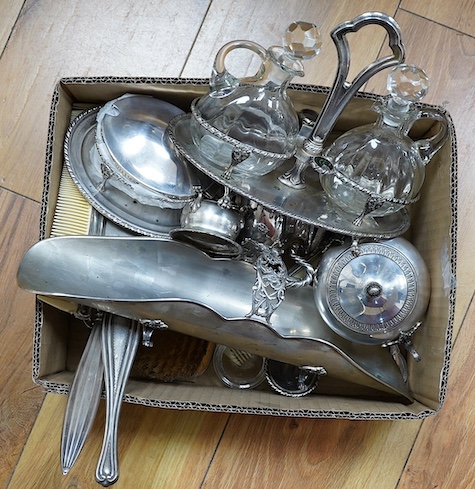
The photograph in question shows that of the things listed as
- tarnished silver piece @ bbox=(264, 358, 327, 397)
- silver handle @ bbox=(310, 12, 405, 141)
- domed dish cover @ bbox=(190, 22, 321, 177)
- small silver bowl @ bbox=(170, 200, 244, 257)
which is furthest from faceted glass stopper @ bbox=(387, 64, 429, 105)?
tarnished silver piece @ bbox=(264, 358, 327, 397)

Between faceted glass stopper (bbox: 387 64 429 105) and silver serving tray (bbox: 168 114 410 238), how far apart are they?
15 cm

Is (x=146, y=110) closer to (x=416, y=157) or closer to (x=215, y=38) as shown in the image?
(x=215, y=38)

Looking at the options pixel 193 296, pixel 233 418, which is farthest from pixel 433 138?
pixel 233 418

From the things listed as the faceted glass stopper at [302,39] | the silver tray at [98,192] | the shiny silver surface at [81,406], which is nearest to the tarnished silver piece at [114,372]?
the shiny silver surface at [81,406]

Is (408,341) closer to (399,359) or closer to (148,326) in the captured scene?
(399,359)

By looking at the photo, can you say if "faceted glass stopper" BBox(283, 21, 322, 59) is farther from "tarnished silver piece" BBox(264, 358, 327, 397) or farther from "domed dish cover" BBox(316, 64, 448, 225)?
"tarnished silver piece" BBox(264, 358, 327, 397)

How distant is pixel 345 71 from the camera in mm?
547

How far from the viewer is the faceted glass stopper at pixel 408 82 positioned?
54 centimetres

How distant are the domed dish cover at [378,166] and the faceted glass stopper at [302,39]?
11cm

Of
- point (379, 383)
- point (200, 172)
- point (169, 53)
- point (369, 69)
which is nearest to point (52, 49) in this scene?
point (169, 53)

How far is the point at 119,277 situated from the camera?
651 millimetres

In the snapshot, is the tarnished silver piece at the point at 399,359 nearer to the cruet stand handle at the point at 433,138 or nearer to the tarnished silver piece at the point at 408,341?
the tarnished silver piece at the point at 408,341

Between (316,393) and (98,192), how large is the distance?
1.21ft

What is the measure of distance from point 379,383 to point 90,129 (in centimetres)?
46
